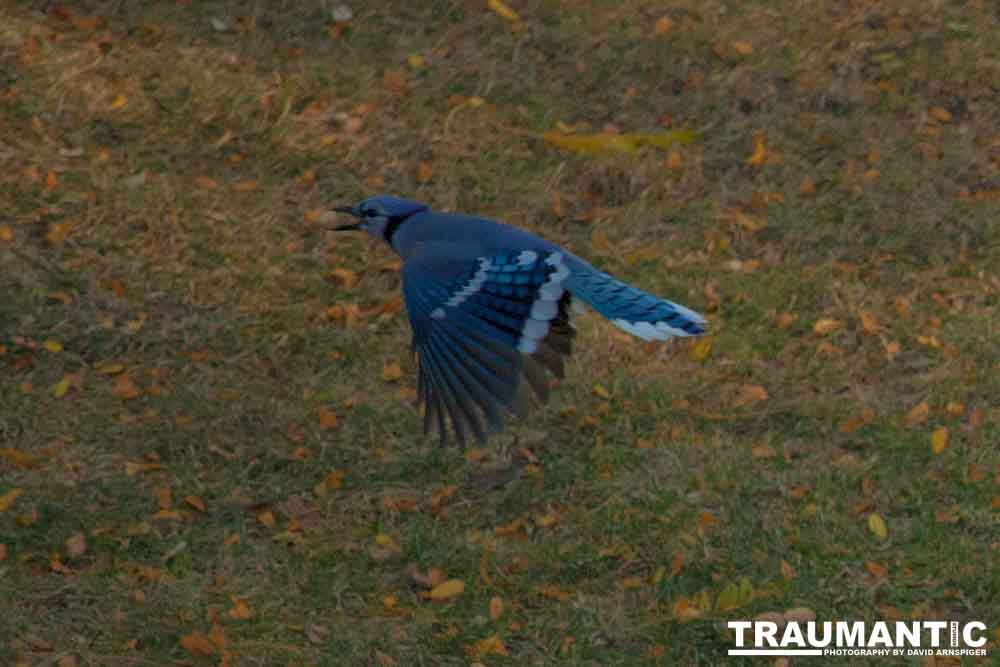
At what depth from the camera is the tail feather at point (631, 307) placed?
17.6 feet

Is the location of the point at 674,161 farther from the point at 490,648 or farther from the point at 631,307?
the point at 490,648

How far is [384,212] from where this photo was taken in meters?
6.25

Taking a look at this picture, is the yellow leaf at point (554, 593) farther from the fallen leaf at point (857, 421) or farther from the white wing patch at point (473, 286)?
the fallen leaf at point (857, 421)

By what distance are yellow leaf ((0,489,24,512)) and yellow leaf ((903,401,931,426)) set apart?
3459 mm

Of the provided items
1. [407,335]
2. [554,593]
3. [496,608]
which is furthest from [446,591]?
[407,335]

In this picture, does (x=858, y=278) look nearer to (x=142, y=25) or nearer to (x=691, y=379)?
(x=691, y=379)

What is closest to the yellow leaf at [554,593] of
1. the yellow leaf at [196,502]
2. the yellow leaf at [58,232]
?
the yellow leaf at [196,502]

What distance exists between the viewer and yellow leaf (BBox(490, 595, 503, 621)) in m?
5.54

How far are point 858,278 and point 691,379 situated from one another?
49.4 inches

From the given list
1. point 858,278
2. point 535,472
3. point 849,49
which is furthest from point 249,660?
point 849,49

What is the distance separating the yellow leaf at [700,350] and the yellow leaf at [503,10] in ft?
9.73

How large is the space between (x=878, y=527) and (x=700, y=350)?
1461 mm

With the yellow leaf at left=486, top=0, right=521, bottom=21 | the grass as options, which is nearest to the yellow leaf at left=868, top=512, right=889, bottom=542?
the grass

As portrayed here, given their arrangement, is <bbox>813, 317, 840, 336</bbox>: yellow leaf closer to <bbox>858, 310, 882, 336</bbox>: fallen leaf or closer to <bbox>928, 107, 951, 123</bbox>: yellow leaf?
<bbox>858, 310, 882, 336</bbox>: fallen leaf
